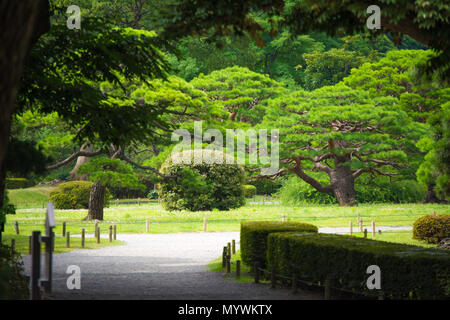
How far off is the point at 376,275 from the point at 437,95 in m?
33.7

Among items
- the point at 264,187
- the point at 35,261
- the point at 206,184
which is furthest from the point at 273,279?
the point at 264,187

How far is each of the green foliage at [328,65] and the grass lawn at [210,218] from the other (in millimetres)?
17151

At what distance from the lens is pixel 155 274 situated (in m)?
14.7

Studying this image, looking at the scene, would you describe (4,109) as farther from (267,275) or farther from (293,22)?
(267,275)

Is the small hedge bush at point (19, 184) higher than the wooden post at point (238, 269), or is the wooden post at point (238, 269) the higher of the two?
the small hedge bush at point (19, 184)

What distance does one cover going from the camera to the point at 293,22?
1045cm

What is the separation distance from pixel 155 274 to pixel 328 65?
40.5m

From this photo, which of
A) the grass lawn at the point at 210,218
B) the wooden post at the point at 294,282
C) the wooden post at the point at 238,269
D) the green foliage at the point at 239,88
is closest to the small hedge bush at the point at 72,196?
the grass lawn at the point at 210,218

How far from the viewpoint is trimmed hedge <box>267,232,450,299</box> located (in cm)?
947

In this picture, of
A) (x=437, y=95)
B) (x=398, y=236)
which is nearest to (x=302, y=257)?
(x=398, y=236)

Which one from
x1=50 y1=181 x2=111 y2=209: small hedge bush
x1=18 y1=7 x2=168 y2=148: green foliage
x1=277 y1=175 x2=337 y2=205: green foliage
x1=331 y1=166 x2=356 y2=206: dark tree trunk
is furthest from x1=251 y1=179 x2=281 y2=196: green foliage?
x1=18 y1=7 x2=168 y2=148: green foliage

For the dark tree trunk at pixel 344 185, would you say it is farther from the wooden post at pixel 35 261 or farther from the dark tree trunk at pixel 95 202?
the wooden post at pixel 35 261

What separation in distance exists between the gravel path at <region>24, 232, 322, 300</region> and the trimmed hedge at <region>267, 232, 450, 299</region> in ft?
→ 1.90

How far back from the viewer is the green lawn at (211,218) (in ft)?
90.8
